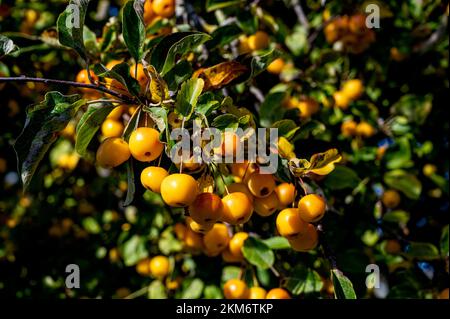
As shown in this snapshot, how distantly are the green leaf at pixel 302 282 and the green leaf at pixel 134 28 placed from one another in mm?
1127

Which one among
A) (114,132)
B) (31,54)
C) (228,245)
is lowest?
(228,245)

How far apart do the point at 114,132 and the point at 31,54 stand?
3.80ft

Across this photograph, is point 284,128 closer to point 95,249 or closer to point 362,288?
point 362,288

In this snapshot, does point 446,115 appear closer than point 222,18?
No

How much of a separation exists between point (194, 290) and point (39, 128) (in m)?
1.41

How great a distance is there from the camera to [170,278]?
115 inches

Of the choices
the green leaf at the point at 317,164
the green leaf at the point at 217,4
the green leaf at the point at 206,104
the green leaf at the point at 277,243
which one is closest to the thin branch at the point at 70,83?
Answer: the green leaf at the point at 206,104

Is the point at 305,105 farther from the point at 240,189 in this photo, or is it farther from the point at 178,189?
the point at 178,189

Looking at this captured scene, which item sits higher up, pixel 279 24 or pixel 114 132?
pixel 279 24

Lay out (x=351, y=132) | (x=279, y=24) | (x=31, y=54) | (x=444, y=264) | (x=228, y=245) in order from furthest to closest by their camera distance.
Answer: (x=351, y=132) → (x=279, y=24) → (x=31, y=54) → (x=444, y=264) → (x=228, y=245)

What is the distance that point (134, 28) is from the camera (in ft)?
5.77

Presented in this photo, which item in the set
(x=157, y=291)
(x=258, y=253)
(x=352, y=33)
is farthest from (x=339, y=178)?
(x=157, y=291)

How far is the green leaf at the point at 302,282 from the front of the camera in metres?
2.14
